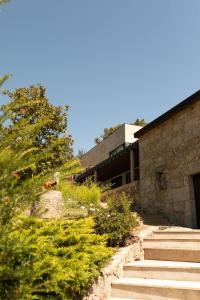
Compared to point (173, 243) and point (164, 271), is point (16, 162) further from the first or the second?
point (173, 243)

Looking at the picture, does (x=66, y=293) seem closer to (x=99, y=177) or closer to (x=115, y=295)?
(x=115, y=295)

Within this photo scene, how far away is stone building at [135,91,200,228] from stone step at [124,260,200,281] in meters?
4.15

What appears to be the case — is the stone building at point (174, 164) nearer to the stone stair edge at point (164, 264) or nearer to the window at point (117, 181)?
the stone stair edge at point (164, 264)

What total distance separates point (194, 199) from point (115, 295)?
556 cm

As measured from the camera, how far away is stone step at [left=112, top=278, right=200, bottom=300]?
213 inches

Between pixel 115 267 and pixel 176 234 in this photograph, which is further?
pixel 176 234

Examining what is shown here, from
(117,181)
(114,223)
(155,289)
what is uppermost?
(117,181)

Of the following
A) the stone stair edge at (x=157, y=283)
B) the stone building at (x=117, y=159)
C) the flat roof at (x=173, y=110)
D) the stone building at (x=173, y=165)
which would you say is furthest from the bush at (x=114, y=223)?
the stone building at (x=117, y=159)

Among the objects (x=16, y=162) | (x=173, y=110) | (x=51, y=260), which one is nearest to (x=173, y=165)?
(x=173, y=110)

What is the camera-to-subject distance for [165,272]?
638 centimetres

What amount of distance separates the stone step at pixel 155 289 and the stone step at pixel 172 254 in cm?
117

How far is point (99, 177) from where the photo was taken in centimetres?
2356

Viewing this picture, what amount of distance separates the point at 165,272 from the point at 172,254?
3.49ft

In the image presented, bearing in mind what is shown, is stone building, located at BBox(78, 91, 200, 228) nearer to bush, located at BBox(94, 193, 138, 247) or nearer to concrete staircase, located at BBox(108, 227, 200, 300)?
concrete staircase, located at BBox(108, 227, 200, 300)
